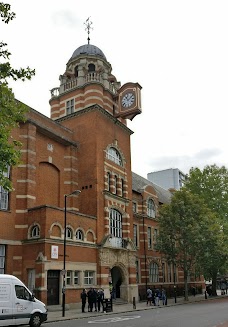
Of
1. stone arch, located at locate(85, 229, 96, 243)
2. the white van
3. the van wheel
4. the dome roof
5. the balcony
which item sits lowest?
the van wheel

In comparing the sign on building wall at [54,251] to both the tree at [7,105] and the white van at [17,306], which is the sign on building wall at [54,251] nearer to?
the white van at [17,306]

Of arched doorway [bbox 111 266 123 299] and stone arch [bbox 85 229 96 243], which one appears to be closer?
stone arch [bbox 85 229 96 243]

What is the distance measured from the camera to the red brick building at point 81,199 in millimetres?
25953

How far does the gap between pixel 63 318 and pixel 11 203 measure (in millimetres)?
9619

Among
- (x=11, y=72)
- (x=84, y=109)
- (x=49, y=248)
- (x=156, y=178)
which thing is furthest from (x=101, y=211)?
(x=156, y=178)

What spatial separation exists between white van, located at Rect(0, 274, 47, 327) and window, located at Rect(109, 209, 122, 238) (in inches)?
665

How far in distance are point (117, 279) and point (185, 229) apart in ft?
26.4

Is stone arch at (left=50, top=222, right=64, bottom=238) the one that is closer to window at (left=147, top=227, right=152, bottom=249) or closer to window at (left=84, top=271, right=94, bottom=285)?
window at (left=84, top=271, right=94, bottom=285)

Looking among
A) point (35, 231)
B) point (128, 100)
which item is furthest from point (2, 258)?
point (128, 100)

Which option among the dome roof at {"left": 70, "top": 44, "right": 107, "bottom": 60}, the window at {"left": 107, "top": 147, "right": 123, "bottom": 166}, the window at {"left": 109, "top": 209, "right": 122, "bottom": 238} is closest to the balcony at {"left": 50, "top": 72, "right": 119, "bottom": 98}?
the dome roof at {"left": 70, "top": 44, "right": 107, "bottom": 60}

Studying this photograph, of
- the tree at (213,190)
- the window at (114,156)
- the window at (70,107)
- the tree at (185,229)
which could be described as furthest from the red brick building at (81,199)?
the tree at (213,190)

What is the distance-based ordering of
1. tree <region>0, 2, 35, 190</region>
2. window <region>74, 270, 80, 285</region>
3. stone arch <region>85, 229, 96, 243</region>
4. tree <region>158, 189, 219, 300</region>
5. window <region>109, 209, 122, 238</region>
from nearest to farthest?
tree <region>0, 2, 35, 190</region>
window <region>74, 270, 80, 285</region>
stone arch <region>85, 229, 96, 243</region>
window <region>109, 209, 122, 238</region>
tree <region>158, 189, 219, 300</region>

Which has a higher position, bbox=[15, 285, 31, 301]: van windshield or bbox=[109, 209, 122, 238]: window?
bbox=[109, 209, 122, 238]: window

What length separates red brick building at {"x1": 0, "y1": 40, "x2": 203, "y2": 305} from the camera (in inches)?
1022
